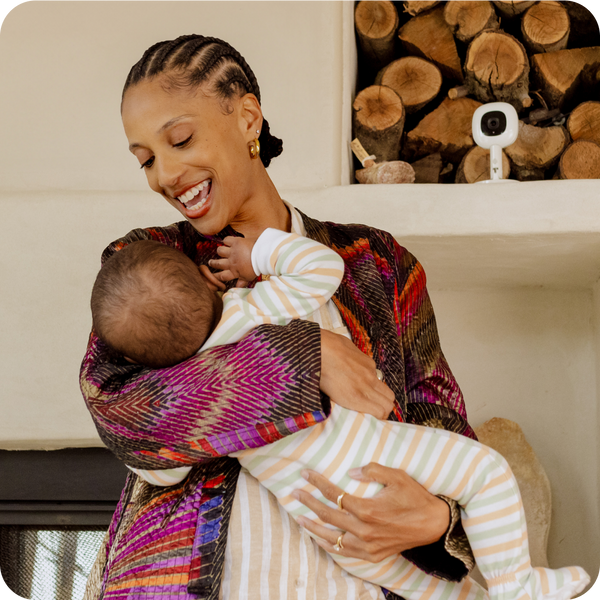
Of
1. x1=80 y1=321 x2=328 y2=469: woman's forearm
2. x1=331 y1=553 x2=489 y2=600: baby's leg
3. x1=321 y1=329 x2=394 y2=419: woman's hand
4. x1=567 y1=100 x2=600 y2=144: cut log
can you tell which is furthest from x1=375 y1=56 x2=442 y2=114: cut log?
x1=331 y1=553 x2=489 y2=600: baby's leg

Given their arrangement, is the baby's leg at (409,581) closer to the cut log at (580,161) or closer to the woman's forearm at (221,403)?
the woman's forearm at (221,403)

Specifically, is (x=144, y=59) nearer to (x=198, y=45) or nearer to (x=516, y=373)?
(x=198, y=45)

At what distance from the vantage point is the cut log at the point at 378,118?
2.38 meters

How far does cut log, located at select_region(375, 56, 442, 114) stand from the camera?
96.8 inches

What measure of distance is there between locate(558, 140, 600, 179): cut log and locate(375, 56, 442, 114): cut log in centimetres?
52

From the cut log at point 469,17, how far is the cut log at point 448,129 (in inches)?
9.6

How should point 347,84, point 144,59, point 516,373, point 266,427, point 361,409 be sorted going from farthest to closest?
point 516,373 < point 347,84 < point 144,59 < point 361,409 < point 266,427

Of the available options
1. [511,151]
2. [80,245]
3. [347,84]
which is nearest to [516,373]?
[511,151]

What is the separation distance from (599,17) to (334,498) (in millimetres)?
2190

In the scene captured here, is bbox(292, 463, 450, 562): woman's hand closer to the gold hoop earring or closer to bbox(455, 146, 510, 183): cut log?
the gold hoop earring

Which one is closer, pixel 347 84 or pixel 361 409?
pixel 361 409

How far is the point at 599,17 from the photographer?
2.47 m

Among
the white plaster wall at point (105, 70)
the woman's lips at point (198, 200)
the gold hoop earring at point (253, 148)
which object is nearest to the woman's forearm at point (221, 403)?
the woman's lips at point (198, 200)

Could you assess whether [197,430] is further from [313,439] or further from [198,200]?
[198,200]
